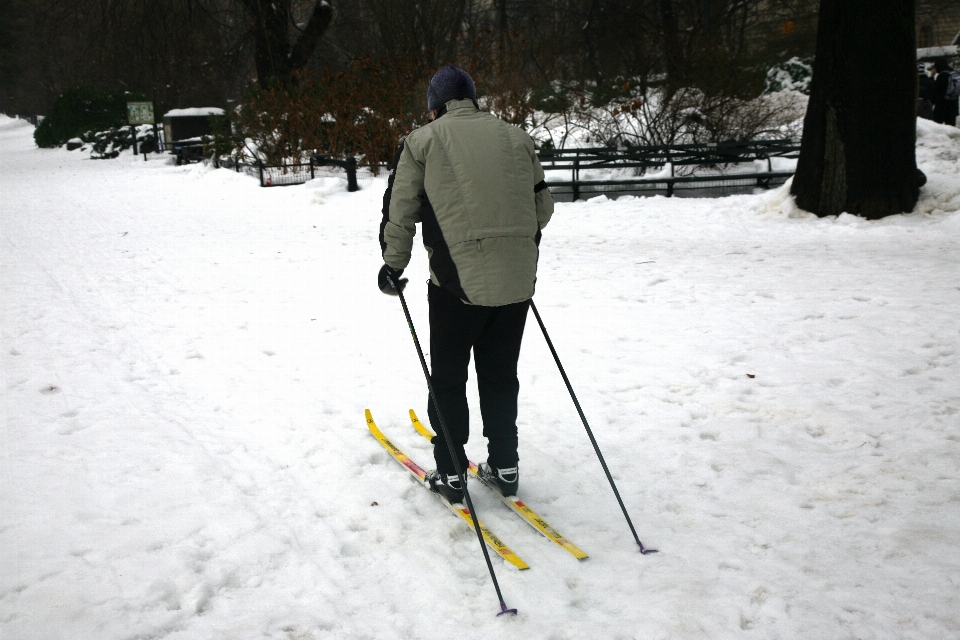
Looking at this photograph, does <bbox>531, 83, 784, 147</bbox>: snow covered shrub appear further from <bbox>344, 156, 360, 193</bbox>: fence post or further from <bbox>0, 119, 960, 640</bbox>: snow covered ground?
<bbox>0, 119, 960, 640</bbox>: snow covered ground

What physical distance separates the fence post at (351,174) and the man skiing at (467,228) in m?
11.5

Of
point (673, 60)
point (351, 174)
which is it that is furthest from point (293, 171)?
point (673, 60)

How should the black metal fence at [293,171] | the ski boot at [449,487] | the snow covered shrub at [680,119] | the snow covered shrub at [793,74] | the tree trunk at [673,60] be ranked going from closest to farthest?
the ski boot at [449,487] → the snow covered shrub at [680,119] → the tree trunk at [673,60] → the black metal fence at [293,171] → the snow covered shrub at [793,74]

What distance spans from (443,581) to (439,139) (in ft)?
5.70

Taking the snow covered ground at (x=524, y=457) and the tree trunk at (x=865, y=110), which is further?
the tree trunk at (x=865, y=110)

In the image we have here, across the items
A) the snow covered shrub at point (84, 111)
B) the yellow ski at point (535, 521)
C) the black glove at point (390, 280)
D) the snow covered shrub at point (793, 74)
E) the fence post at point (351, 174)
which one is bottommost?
the yellow ski at point (535, 521)

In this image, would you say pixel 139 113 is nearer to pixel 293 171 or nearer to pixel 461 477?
pixel 293 171

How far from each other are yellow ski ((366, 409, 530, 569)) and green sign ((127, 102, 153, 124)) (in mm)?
33149

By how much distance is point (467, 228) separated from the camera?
3176 mm

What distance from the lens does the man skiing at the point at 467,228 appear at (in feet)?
10.5

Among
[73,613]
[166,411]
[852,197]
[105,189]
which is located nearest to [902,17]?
[852,197]

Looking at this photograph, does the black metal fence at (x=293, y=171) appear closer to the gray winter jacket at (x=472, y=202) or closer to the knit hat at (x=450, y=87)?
the knit hat at (x=450, y=87)

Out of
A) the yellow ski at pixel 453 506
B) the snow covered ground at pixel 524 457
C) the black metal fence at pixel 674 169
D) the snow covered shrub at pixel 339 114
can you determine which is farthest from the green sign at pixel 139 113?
the yellow ski at pixel 453 506

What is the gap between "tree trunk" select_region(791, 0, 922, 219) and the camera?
30.5 feet
